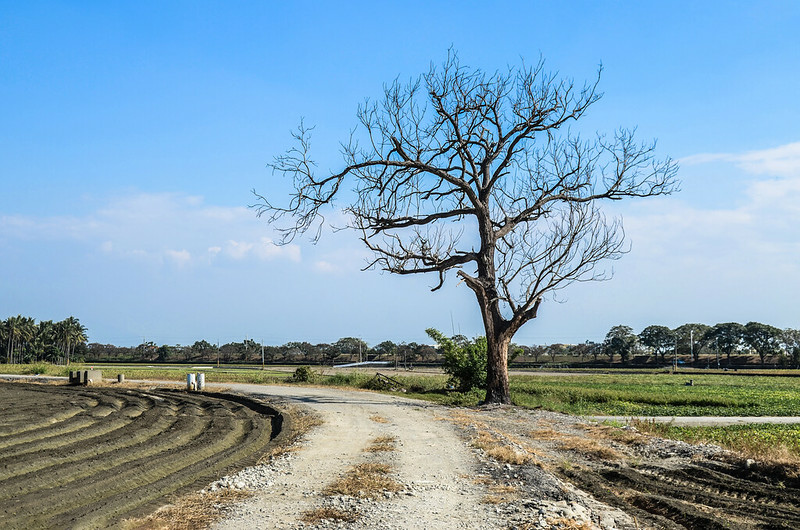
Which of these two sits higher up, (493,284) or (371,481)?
(493,284)

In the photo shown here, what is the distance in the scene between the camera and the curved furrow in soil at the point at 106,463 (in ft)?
32.1

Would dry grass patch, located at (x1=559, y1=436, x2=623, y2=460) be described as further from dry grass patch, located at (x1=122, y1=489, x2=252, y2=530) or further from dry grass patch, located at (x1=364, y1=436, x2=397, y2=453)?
dry grass patch, located at (x1=122, y1=489, x2=252, y2=530)

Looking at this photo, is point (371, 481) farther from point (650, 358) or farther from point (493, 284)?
point (650, 358)

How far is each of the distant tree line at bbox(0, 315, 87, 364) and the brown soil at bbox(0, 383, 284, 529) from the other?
100 meters

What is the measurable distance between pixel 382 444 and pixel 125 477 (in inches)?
229

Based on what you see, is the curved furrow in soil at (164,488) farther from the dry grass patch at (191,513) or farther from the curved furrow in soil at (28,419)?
the curved furrow in soil at (28,419)

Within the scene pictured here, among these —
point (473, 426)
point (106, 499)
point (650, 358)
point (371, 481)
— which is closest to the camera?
point (106, 499)

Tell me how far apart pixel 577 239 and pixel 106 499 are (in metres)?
19.1

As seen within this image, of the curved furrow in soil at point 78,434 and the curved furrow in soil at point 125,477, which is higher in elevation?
the curved furrow in soil at point 78,434

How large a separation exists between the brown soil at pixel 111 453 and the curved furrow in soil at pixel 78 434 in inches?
0.8

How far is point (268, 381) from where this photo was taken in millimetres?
37938

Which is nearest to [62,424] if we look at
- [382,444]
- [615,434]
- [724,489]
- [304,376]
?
[382,444]

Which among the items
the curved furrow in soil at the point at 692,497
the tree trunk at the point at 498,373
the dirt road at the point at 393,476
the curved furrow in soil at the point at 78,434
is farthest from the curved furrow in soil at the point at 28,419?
the tree trunk at the point at 498,373

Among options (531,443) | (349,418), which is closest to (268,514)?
(531,443)
